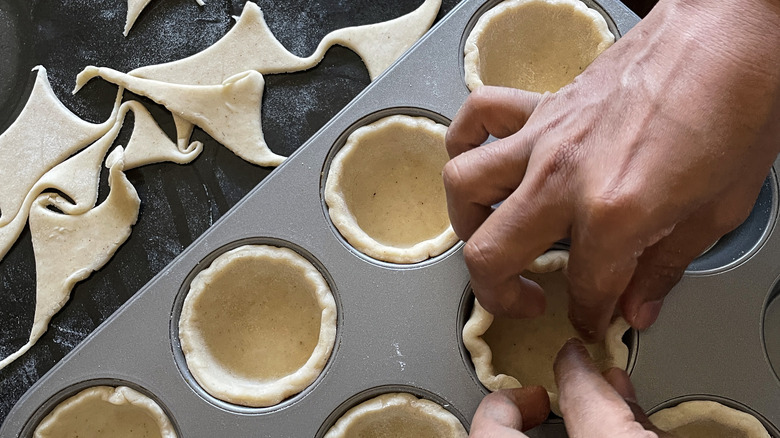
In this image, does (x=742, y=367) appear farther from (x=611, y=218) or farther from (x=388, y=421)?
(x=388, y=421)

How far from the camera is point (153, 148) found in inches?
99.1

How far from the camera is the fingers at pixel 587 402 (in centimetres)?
135

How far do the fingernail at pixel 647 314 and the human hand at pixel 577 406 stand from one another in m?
0.19

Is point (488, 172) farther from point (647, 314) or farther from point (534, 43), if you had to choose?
point (534, 43)

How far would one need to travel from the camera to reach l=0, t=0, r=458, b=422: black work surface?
2.38 metres

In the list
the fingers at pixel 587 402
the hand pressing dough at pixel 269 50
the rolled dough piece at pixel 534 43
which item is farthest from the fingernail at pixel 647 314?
the hand pressing dough at pixel 269 50

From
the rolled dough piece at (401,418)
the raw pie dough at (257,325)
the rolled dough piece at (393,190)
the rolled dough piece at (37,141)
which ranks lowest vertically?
the rolled dough piece at (401,418)

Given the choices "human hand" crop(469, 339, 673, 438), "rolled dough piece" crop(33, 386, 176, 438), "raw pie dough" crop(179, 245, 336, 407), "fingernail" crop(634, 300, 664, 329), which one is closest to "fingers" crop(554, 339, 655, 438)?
"human hand" crop(469, 339, 673, 438)

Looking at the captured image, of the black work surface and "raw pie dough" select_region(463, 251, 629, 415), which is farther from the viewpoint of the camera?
the black work surface

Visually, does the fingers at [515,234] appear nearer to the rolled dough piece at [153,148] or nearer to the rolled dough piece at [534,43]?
the rolled dough piece at [534,43]

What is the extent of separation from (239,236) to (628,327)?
50.8 inches

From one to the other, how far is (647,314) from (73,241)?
2130 mm

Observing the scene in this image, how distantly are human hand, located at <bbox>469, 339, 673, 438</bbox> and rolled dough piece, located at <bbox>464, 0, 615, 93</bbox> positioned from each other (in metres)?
1.04

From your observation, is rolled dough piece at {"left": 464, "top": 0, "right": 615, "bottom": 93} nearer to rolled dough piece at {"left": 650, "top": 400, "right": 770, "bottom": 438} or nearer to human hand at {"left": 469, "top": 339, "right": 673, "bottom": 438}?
human hand at {"left": 469, "top": 339, "right": 673, "bottom": 438}
